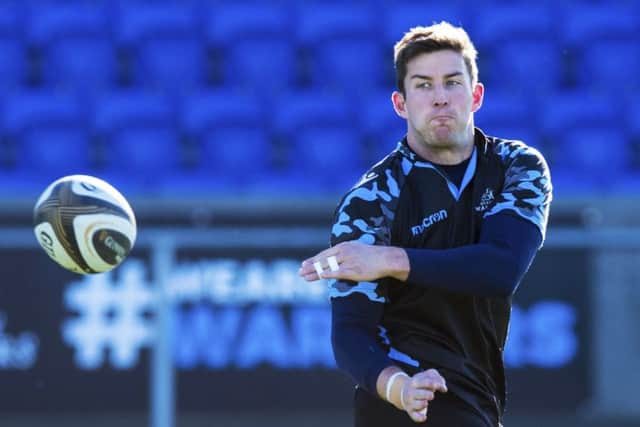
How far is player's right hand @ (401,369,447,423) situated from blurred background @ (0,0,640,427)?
5.18 m

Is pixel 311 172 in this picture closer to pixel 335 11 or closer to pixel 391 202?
pixel 335 11

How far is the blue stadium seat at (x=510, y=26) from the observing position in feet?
41.3

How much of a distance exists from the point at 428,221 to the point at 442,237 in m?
0.07

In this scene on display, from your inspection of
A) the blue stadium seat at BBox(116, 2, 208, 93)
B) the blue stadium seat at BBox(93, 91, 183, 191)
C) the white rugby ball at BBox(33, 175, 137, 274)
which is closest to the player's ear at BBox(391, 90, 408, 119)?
the white rugby ball at BBox(33, 175, 137, 274)

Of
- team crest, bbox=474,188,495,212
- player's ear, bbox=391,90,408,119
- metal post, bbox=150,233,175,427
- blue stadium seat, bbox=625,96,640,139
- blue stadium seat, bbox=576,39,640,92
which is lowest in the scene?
metal post, bbox=150,233,175,427

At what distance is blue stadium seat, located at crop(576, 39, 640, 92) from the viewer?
1239cm

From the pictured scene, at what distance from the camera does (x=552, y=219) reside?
29.5 feet

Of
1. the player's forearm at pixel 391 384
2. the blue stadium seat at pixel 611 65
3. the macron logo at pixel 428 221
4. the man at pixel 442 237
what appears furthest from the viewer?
the blue stadium seat at pixel 611 65

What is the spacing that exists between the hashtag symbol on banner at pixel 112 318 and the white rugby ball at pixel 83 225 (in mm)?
3662

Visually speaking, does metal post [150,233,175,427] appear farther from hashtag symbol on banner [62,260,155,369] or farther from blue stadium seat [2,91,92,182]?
blue stadium seat [2,91,92,182]

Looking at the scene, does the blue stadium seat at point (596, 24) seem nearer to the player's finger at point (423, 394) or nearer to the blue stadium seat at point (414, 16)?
the blue stadium seat at point (414, 16)

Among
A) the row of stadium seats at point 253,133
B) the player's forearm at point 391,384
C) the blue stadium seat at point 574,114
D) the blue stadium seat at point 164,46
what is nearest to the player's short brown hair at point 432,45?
the player's forearm at point 391,384

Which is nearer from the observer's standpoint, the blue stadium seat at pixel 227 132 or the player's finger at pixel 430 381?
Answer: the player's finger at pixel 430 381

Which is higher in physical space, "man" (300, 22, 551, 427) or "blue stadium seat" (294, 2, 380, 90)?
"blue stadium seat" (294, 2, 380, 90)
